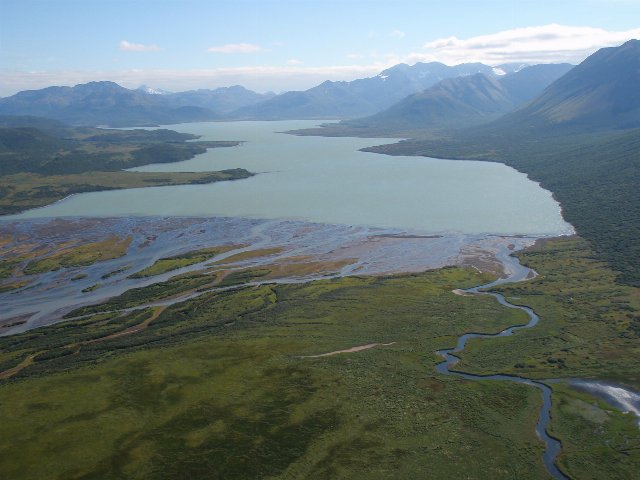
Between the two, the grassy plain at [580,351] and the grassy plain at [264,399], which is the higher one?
the grassy plain at [580,351]

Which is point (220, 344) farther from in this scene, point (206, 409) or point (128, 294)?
point (128, 294)

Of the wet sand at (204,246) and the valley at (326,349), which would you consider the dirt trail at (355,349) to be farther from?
the wet sand at (204,246)

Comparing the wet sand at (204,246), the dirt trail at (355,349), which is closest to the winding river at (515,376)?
the wet sand at (204,246)

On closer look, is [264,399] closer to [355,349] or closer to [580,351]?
[355,349]

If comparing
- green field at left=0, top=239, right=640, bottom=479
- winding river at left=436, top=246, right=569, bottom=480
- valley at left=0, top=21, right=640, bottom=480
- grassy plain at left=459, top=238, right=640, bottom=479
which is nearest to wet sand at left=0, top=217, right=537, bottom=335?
valley at left=0, top=21, right=640, bottom=480

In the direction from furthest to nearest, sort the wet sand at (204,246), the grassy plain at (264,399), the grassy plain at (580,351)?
1. the wet sand at (204,246)
2. the grassy plain at (580,351)
3. the grassy plain at (264,399)

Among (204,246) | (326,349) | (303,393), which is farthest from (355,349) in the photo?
(204,246)

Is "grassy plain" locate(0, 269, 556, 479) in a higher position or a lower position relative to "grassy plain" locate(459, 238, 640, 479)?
lower

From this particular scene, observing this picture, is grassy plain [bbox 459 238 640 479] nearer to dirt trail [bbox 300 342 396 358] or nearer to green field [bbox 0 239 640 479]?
green field [bbox 0 239 640 479]
